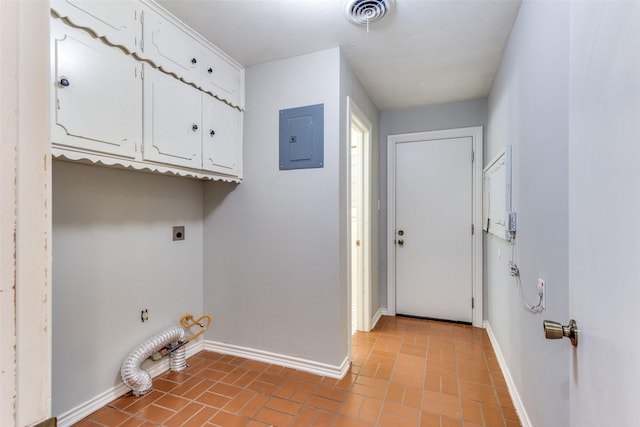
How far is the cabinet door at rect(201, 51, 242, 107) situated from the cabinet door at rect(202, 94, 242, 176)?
0.23 ft

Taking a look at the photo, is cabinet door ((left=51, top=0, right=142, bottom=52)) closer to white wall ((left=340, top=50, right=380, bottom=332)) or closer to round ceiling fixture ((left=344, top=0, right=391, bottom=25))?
round ceiling fixture ((left=344, top=0, right=391, bottom=25))

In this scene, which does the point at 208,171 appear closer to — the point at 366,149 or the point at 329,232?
the point at 329,232

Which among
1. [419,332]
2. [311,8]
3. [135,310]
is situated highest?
[311,8]

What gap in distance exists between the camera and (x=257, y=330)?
2.43 metres

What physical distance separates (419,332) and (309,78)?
257 cm

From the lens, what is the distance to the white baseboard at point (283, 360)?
218 centimetres

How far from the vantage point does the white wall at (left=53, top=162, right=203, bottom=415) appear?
1.67 meters

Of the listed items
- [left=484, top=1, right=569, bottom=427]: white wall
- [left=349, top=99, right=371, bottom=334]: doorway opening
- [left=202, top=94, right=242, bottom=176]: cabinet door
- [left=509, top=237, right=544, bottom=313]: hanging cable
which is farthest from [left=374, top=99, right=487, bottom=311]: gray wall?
[left=202, top=94, right=242, bottom=176]: cabinet door

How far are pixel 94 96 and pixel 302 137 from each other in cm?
125

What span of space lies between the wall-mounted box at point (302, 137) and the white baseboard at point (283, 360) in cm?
148

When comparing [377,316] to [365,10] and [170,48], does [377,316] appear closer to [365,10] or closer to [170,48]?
[365,10]

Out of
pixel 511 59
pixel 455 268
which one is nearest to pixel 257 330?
pixel 455 268

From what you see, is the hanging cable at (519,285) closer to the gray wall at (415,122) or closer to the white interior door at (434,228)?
the white interior door at (434,228)

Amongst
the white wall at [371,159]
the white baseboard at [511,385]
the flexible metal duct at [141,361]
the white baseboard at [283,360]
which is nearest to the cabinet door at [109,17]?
the white wall at [371,159]
